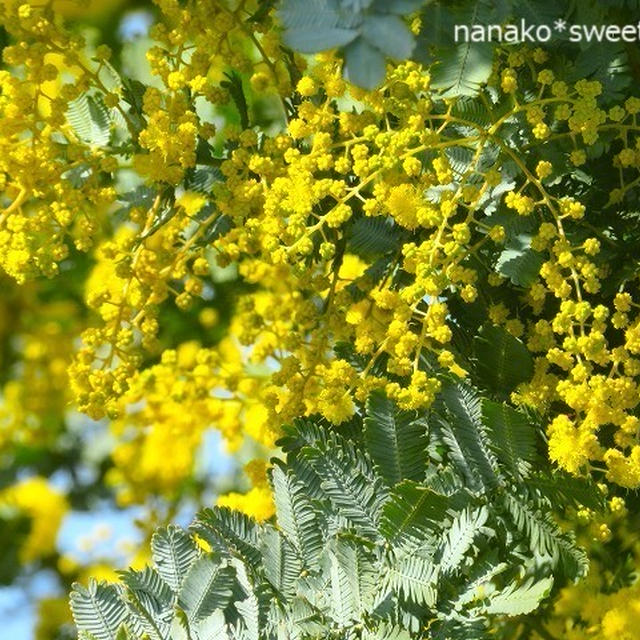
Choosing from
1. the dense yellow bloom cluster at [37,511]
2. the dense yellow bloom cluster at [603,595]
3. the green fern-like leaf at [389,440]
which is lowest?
the dense yellow bloom cluster at [37,511]

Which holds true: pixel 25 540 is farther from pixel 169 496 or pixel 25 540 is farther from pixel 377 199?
pixel 377 199

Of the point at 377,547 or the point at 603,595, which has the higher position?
the point at 377,547

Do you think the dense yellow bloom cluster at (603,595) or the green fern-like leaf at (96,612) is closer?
the green fern-like leaf at (96,612)

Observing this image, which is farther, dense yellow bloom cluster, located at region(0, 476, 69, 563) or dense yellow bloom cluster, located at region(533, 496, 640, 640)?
dense yellow bloom cluster, located at region(0, 476, 69, 563)

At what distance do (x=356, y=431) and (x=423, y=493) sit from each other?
27cm

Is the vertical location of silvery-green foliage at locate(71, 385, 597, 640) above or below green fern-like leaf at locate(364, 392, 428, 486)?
below

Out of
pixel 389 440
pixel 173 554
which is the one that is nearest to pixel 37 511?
pixel 173 554

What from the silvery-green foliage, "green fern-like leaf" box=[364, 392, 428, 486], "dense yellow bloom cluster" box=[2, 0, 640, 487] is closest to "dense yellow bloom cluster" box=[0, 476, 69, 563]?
"dense yellow bloom cluster" box=[2, 0, 640, 487]

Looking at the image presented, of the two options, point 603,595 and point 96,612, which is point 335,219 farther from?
point 603,595

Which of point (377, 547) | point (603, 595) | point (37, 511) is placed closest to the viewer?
point (377, 547)

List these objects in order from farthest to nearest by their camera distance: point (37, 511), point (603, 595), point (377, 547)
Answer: point (37, 511)
point (603, 595)
point (377, 547)

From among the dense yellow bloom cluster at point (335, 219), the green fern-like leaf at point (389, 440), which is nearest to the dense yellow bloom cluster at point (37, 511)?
the dense yellow bloom cluster at point (335, 219)

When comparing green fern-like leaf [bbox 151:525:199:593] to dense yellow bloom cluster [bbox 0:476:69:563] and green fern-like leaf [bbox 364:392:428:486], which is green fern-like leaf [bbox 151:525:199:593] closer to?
green fern-like leaf [bbox 364:392:428:486]

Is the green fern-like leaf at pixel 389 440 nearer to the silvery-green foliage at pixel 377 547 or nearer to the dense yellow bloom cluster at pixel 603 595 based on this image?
the silvery-green foliage at pixel 377 547
